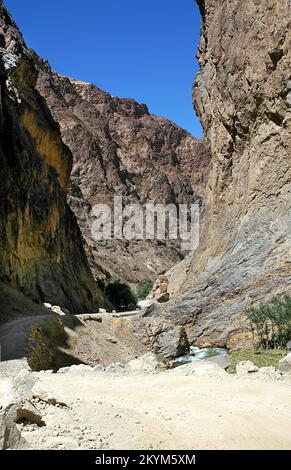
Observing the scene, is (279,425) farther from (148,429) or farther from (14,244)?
(14,244)

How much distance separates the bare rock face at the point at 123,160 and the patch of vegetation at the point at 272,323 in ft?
220

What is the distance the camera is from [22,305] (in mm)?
24156

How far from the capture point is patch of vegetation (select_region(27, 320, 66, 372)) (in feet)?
50.1

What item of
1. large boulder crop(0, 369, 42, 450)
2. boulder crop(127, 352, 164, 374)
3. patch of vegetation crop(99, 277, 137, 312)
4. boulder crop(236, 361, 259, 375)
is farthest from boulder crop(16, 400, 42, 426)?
patch of vegetation crop(99, 277, 137, 312)

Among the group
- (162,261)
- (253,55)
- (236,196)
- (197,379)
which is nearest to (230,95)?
(253,55)

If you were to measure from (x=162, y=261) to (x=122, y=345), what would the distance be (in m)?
77.6

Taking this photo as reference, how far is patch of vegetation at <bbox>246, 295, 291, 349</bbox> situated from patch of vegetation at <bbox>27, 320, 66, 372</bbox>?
24.4ft

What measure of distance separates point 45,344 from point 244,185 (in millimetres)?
13643

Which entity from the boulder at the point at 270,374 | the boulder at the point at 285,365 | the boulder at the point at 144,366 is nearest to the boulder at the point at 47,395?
the boulder at the point at 270,374

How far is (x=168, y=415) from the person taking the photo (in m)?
6.32

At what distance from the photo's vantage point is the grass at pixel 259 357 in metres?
13.3

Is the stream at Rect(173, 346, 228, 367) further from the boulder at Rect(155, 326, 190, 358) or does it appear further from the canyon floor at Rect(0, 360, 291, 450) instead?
the canyon floor at Rect(0, 360, 291, 450)

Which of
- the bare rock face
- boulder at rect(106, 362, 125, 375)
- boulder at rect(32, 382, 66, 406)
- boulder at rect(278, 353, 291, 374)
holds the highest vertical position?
the bare rock face

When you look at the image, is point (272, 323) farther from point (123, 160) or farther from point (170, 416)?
point (123, 160)
